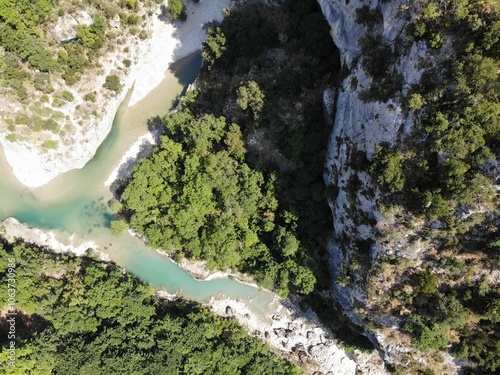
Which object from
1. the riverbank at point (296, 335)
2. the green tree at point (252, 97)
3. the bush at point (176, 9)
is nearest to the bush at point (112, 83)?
the bush at point (176, 9)

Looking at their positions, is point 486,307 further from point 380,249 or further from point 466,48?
point 466,48

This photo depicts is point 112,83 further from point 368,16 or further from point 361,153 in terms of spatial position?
point 361,153

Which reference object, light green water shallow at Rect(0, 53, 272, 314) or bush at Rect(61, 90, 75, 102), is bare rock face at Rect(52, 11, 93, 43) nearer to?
bush at Rect(61, 90, 75, 102)

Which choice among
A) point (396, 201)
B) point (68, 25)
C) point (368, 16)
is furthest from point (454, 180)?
point (68, 25)

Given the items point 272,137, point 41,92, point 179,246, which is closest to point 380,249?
point 272,137

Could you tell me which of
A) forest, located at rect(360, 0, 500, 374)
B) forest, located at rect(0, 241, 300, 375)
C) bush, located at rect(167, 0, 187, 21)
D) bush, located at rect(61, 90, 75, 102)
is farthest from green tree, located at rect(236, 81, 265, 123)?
forest, located at rect(0, 241, 300, 375)

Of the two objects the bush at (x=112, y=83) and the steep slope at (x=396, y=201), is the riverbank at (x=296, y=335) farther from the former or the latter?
the bush at (x=112, y=83)

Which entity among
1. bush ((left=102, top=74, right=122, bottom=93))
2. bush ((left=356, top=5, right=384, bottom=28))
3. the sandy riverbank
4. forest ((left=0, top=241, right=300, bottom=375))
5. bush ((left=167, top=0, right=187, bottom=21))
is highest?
bush ((left=167, top=0, right=187, bottom=21))
